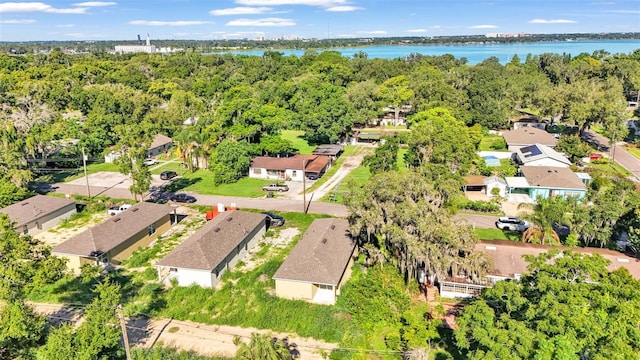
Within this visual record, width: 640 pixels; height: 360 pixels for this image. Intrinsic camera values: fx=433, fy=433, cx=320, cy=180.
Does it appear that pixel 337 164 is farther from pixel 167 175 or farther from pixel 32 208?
pixel 32 208

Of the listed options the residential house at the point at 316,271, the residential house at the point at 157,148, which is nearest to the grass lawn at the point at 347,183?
the residential house at the point at 316,271

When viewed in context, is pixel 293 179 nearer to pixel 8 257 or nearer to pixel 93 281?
pixel 93 281

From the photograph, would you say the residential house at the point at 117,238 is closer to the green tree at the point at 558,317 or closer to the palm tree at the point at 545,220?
the green tree at the point at 558,317

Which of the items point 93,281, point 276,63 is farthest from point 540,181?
point 276,63

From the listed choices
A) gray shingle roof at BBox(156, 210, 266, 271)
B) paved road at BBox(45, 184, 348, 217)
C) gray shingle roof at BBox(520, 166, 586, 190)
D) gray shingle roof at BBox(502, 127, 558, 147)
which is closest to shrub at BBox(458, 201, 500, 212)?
gray shingle roof at BBox(520, 166, 586, 190)

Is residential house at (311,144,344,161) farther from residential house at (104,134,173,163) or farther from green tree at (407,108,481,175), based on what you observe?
residential house at (104,134,173,163)

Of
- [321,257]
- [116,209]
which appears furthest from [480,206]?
[116,209]
